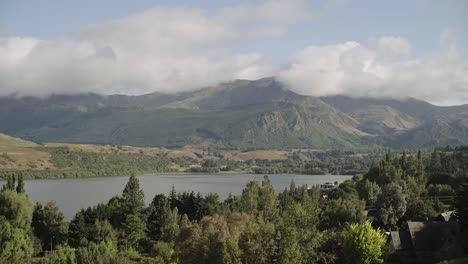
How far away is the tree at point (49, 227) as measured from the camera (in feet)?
276

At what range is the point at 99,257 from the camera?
54125 millimetres

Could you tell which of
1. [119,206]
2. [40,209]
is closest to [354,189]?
[119,206]

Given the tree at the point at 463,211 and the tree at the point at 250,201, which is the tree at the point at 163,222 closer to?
the tree at the point at 250,201

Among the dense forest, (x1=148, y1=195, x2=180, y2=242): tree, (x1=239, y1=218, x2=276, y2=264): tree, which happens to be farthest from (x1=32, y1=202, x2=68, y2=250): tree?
(x1=239, y1=218, x2=276, y2=264): tree

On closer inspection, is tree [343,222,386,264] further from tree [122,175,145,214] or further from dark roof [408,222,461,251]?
tree [122,175,145,214]

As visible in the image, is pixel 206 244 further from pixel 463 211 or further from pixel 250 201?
pixel 250 201

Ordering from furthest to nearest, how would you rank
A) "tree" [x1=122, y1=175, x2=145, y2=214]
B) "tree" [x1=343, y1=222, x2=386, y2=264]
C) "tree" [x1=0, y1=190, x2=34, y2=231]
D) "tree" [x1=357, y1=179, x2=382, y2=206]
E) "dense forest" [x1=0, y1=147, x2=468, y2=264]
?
"tree" [x1=357, y1=179, x2=382, y2=206]
"tree" [x1=122, y1=175, x2=145, y2=214]
"tree" [x1=0, y1=190, x2=34, y2=231]
"tree" [x1=343, y1=222, x2=386, y2=264]
"dense forest" [x1=0, y1=147, x2=468, y2=264]

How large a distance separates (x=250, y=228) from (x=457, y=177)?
7577cm

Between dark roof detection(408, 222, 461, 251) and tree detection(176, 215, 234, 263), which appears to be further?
dark roof detection(408, 222, 461, 251)

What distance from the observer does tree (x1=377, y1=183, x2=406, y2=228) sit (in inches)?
2913

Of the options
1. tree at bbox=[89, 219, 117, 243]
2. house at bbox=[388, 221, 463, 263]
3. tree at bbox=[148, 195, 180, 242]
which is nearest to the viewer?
house at bbox=[388, 221, 463, 263]

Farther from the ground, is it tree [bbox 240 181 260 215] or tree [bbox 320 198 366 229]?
tree [bbox 240 181 260 215]

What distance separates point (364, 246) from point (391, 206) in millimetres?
26576

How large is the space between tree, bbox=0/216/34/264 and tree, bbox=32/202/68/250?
12.6 m
